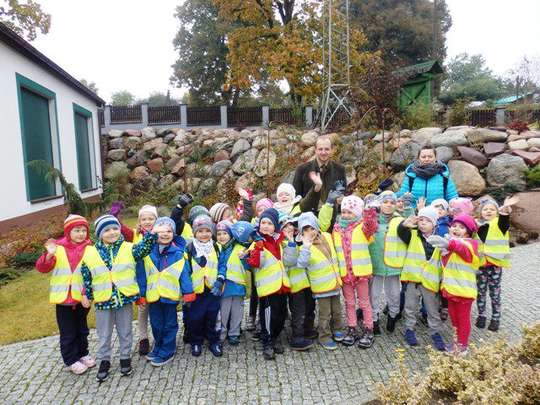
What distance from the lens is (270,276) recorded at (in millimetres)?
3873

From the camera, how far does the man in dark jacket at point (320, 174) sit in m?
4.46

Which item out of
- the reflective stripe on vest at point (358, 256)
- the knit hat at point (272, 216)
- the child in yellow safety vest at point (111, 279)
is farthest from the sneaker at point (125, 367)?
the reflective stripe on vest at point (358, 256)

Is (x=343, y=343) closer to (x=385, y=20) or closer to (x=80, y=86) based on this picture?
(x=80, y=86)

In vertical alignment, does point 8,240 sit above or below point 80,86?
below

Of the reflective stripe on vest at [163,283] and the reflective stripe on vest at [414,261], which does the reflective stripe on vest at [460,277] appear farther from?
the reflective stripe on vest at [163,283]

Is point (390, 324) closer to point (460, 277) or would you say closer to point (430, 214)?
point (460, 277)

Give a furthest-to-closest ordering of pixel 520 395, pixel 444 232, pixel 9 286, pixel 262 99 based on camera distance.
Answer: pixel 262 99
pixel 9 286
pixel 444 232
pixel 520 395

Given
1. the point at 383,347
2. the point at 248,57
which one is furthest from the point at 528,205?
the point at 248,57

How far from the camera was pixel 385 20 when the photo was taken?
26.4 m

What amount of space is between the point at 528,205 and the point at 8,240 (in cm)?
1046

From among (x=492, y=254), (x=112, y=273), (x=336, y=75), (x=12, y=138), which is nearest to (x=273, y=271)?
(x=112, y=273)

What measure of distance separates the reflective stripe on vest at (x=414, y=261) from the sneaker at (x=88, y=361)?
310 centimetres

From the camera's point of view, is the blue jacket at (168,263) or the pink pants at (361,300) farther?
the pink pants at (361,300)

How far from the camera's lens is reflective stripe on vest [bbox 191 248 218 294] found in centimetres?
379
